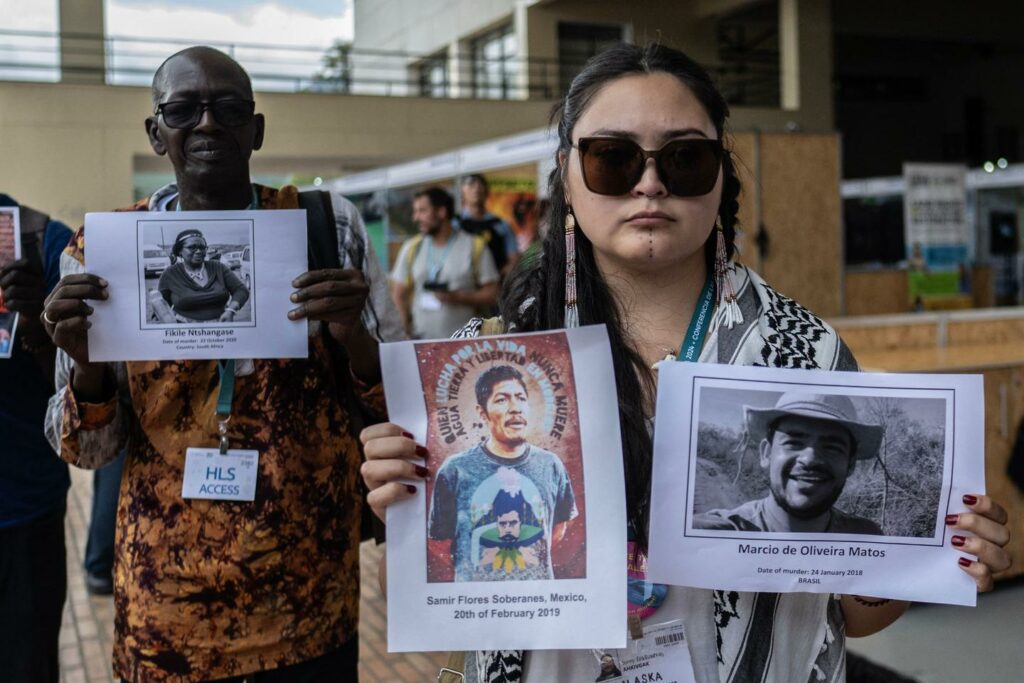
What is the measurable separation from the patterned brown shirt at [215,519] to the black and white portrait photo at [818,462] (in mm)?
941

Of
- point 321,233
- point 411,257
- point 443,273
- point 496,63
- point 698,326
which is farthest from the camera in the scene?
point 496,63

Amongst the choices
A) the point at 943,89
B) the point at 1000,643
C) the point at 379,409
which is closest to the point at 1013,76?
the point at 943,89

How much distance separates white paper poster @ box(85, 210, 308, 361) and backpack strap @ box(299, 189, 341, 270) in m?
0.12

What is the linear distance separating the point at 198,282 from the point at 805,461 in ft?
3.96

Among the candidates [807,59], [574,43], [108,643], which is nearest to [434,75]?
[574,43]

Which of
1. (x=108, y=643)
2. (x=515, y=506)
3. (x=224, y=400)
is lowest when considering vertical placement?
(x=108, y=643)

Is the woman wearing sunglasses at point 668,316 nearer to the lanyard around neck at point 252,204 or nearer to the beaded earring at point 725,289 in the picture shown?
the beaded earring at point 725,289

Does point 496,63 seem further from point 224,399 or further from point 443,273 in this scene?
point 224,399

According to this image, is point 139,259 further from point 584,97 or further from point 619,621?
point 619,621

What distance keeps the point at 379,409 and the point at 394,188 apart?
12002mm

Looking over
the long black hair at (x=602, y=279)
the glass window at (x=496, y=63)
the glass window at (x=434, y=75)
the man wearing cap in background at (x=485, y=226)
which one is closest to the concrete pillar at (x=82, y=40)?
the glass window at (x=434, y=75)

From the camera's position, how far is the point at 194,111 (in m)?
2.04

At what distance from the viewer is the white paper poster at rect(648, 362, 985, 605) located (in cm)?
136

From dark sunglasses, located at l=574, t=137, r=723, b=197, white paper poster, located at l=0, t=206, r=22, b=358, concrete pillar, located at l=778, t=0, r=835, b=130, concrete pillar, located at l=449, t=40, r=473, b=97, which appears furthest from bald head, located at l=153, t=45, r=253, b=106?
concrete pillar, located at l=449, t=40, r=473, b=97
